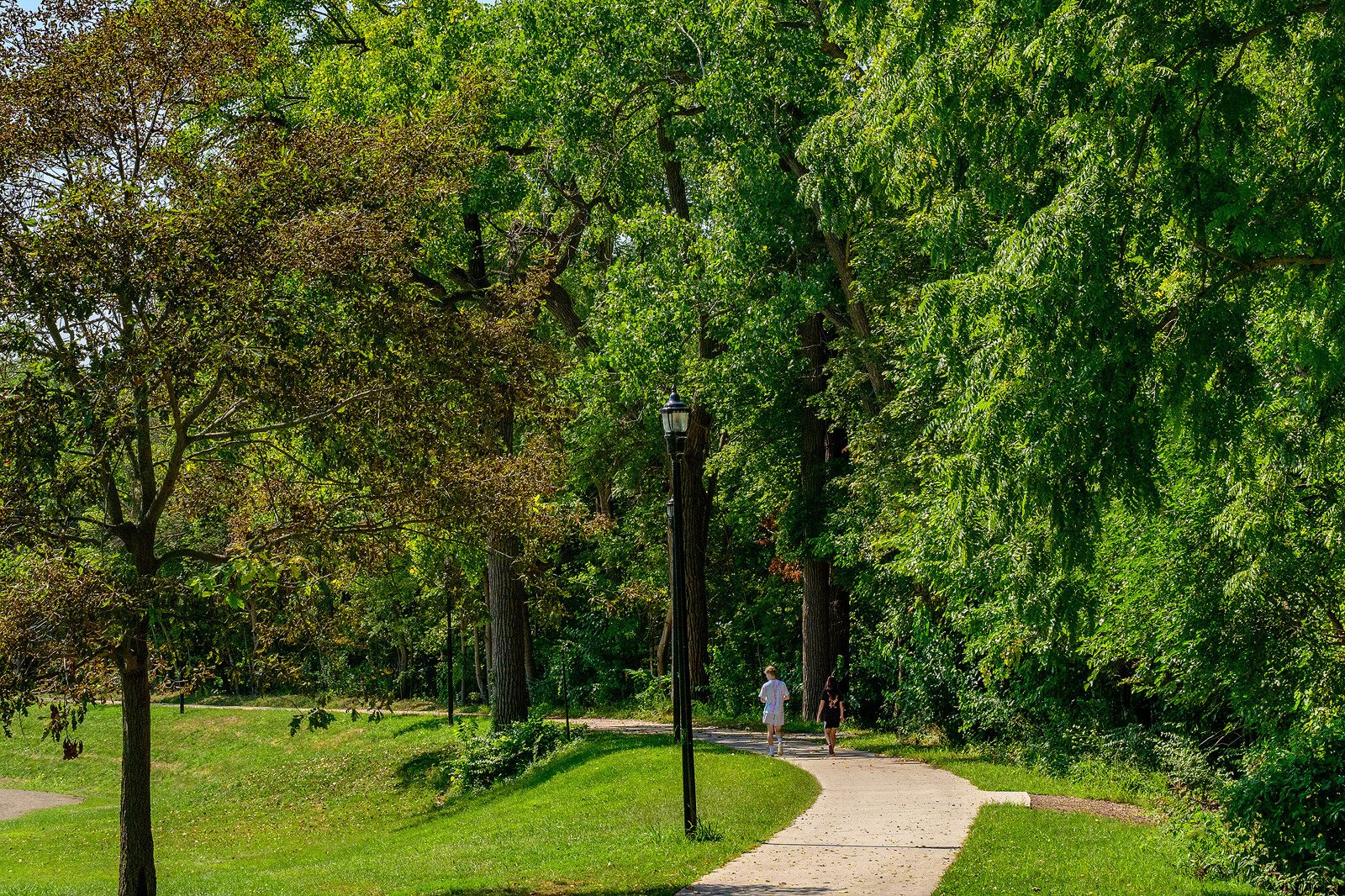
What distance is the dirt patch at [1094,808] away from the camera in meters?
14.5

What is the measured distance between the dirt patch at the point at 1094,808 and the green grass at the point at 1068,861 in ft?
1.62

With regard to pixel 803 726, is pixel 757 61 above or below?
above

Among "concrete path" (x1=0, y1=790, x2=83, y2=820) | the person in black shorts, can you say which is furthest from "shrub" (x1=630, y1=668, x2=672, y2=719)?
"concrete path" (x1=0, y1=790, x2=83, y2=820)

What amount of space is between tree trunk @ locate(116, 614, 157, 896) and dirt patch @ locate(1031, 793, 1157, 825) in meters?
9.90

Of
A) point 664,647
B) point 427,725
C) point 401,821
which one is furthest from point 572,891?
point 664,647

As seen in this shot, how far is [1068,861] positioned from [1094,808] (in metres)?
3.86

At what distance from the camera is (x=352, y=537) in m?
11.8

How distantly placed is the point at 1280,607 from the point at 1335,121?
7.66 metres

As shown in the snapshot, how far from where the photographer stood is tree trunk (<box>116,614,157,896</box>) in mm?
11094

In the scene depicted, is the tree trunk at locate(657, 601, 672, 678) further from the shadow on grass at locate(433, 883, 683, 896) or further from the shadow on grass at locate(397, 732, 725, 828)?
the shadow on grass at locate(433, 883, 683, 896)

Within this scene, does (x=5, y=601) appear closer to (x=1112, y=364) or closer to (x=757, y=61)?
(x=1112, y=364)

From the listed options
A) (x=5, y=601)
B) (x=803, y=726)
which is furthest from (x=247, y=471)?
(x=803, y=726)

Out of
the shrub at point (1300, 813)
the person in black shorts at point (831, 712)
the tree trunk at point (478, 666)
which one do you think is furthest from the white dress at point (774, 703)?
the tree trunk at point (478, 666)

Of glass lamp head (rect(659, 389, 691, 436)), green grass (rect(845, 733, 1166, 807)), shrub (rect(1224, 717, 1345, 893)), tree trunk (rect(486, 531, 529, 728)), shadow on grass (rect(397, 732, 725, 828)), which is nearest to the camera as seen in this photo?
shrub (rect(1224, 717, 1345, 893))
